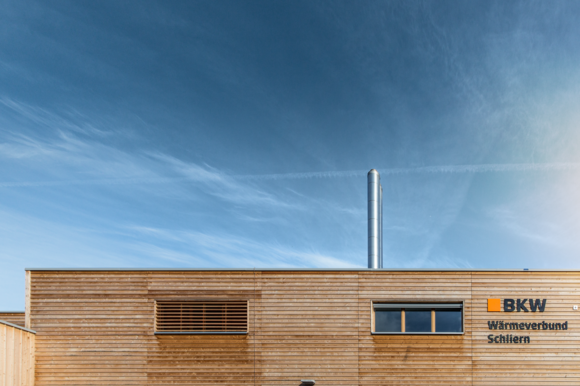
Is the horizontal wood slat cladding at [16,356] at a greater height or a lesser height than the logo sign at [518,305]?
lesser

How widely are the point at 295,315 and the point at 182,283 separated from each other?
3.53 m

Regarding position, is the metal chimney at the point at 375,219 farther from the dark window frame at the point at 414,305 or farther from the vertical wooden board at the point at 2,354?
the vertical wooden board at the point at 2,354

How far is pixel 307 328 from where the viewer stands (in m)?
11.7

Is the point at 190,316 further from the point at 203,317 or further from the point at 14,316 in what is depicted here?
the point at 14,316

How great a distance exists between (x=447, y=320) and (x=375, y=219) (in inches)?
406

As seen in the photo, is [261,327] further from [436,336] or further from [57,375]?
[57,375]

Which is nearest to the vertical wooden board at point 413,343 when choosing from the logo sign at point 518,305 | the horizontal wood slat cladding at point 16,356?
the logo sign at point 518,305

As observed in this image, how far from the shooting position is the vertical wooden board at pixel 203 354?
11500 mm

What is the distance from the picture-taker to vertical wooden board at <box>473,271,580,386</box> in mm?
11414

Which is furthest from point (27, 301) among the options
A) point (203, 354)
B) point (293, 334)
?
point (293, 334)

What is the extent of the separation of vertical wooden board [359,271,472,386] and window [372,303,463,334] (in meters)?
0.16

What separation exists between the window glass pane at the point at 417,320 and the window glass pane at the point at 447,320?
263mm

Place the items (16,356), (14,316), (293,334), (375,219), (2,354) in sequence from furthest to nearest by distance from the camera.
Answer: (375,219), (14,316), (293,334), (16,356), (2,354)

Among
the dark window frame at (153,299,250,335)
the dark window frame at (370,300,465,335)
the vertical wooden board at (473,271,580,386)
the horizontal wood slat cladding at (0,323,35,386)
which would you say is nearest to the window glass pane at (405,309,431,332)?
the dark window frame at (370,300,465,335)
